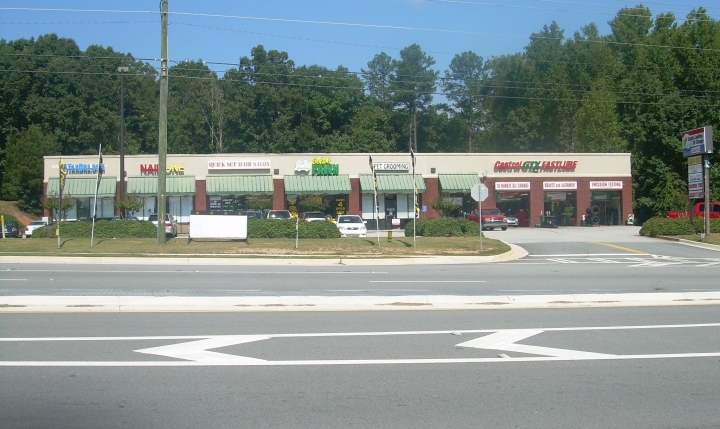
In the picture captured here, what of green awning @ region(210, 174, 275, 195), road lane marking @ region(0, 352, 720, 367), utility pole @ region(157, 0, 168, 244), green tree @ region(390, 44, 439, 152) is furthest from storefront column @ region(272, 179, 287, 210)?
road lane marking @ region(0, 352, 720, 367)

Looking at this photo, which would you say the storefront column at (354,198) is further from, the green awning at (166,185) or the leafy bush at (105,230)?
the leafy bush at (105,230)

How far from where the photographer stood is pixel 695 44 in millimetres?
68188

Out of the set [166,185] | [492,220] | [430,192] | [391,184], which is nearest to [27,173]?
[166,185]

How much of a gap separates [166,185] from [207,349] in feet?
151

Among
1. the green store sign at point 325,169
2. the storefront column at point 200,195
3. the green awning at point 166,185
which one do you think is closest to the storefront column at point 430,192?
the green store sign at point 325,169

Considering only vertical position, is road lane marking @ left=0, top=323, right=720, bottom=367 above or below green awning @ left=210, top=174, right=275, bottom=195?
below

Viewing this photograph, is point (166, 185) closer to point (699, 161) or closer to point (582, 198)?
point (582, 198)

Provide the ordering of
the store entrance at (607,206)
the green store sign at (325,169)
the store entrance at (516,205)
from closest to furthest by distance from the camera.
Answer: the green store sign at (325,169) → the store entrance at (516,205) → the store entrance at (607,206)

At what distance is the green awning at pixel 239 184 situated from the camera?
53906mm

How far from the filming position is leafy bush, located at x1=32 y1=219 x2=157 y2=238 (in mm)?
34031

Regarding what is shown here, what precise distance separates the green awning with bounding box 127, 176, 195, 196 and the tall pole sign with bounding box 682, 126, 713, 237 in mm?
34397

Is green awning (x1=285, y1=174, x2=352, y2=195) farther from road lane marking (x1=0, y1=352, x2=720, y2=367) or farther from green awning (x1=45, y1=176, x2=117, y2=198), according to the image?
road lane marking (x1=0, y1=352, x2=720, y2=367)

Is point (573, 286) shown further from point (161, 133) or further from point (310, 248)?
point (161, 133)

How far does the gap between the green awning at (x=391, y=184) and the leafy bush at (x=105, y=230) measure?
22.9 m
